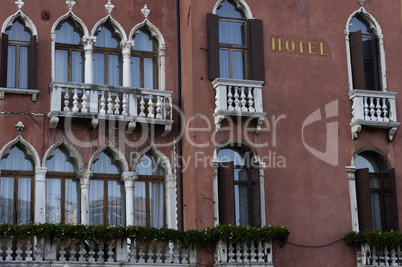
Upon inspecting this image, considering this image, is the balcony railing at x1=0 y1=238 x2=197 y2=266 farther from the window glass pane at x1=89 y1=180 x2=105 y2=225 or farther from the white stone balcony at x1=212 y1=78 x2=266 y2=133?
the white stone balcony at x1=212 y1=78 x2=266 y2=133

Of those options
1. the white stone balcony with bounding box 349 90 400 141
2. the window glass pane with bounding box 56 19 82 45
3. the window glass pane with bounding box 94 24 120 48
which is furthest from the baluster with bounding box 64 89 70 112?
the white stone balcony with bounding box 349 90 400 141

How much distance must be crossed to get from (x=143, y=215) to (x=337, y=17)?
7.45 meters

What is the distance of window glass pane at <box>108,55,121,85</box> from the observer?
915 inches

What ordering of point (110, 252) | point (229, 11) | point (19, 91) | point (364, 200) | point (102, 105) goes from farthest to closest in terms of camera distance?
point (229, 11) → point (364, 200) → point (102, 105) → point (19, 91) → point (110, 252)

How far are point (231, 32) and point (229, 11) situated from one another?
566 millimetres

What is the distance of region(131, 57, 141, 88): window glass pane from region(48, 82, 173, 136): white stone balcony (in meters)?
0.57

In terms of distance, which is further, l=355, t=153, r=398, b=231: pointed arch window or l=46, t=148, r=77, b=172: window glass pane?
l=355, t=153, r=398, b=231: pointed arch window

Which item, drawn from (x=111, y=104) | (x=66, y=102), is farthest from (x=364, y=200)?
(x=66, y=102)

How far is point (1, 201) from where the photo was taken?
70.4ft

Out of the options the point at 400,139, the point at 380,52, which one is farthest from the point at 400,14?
the point at 400,139

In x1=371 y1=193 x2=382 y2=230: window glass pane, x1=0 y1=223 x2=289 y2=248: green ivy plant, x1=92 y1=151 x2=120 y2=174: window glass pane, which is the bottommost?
x1=0 y1=223 x2=289 y2=248: green ivy plant

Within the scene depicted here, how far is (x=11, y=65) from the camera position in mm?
22328

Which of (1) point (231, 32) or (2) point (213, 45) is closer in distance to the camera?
(2) point (213, 45)

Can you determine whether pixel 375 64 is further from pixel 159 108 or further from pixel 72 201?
pixel 72 201
